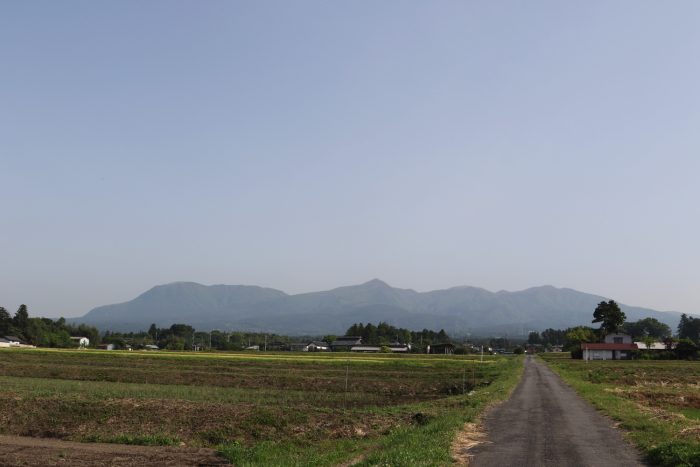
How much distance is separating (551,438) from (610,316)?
144119 millimetres

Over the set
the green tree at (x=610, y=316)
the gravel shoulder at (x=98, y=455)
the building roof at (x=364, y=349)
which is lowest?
the building roof at (x=364, y=349)

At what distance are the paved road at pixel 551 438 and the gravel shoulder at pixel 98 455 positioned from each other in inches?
358

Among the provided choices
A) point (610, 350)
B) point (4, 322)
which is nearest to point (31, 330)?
point (4, 322)

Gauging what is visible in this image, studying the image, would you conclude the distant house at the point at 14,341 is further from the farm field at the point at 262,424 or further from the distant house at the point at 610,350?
the distant house at the point at 610,350

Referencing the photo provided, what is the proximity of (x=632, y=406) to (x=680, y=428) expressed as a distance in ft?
29.6

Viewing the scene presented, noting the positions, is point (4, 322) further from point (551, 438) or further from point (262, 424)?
point (551, 438)

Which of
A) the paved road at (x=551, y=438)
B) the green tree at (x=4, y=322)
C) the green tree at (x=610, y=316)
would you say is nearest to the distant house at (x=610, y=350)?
the green tree at (x=610, y=316)

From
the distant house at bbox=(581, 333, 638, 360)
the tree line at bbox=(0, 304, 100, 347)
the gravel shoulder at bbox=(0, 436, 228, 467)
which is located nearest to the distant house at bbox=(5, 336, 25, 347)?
the tree line at bbox=(0, 304, 100, 347)

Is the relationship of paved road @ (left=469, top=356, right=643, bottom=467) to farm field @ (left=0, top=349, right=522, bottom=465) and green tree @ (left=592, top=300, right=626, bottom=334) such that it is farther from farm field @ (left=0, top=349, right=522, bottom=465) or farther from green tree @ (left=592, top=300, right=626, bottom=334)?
green tree @ (left=592, top=300, right=626, bottom=334)

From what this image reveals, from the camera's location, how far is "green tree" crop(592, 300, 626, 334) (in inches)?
5915

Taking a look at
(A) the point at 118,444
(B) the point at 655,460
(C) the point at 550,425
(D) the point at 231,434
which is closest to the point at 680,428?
(C) the point at 550,425

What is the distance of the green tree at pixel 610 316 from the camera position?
150250 mm

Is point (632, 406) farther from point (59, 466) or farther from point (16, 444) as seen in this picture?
point (16, 444)

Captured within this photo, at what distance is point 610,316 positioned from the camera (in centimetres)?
15038
